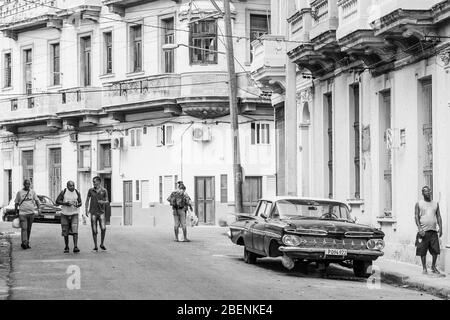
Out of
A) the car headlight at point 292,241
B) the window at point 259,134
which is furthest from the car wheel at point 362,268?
the window at point 259,134

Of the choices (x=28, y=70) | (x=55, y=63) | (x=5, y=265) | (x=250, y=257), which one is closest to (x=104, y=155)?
(x=55, y=63)

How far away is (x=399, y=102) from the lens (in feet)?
78.8

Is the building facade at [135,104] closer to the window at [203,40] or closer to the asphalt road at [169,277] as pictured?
the window at [203,40]

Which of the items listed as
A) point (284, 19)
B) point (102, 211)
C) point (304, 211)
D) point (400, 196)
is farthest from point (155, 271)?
point (284, 19)

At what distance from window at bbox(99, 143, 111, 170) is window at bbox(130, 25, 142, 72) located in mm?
4181

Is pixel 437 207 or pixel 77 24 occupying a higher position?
pixel 77 24

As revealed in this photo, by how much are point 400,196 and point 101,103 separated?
26.5 meters

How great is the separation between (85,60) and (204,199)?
10.1 m

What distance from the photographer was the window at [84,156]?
163 feet

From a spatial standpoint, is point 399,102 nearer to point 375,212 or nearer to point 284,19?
point 375,212

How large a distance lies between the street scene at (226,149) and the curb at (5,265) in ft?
0.39

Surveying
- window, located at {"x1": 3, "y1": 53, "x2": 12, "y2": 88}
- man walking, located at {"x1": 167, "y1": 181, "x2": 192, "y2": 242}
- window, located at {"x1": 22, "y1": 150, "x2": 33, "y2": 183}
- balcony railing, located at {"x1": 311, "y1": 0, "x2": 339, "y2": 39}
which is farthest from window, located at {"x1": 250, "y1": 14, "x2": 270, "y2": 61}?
man walking, located at {"x1": 167, "y1": 181, "x2": 192, "y2": 242}

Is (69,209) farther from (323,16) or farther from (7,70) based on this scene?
(7,70)
